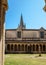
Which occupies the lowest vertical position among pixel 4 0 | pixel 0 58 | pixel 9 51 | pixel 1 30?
pixel 9 51

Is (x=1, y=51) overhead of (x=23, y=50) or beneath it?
overhead

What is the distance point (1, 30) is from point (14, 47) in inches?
1563

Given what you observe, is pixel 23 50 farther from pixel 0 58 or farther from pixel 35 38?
pixel 0 58

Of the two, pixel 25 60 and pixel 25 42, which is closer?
pixel 25 60

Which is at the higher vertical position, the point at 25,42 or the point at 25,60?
the point at 25,42

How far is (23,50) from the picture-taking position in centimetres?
4753

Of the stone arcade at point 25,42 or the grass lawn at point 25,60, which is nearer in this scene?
the grass lawn at point 25,60

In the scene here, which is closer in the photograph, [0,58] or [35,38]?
[0,58]

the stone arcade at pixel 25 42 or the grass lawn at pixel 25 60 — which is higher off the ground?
the stone arcade at pixel 25 42

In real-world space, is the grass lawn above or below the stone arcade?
below

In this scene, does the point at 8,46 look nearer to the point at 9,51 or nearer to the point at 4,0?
the point at 9,51

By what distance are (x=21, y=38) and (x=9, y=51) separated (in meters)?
4.82

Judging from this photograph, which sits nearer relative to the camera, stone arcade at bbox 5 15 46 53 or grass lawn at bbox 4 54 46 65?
grass lawn at bbox 4 54 46 65

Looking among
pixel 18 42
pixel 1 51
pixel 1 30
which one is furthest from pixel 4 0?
pixel 18 42
